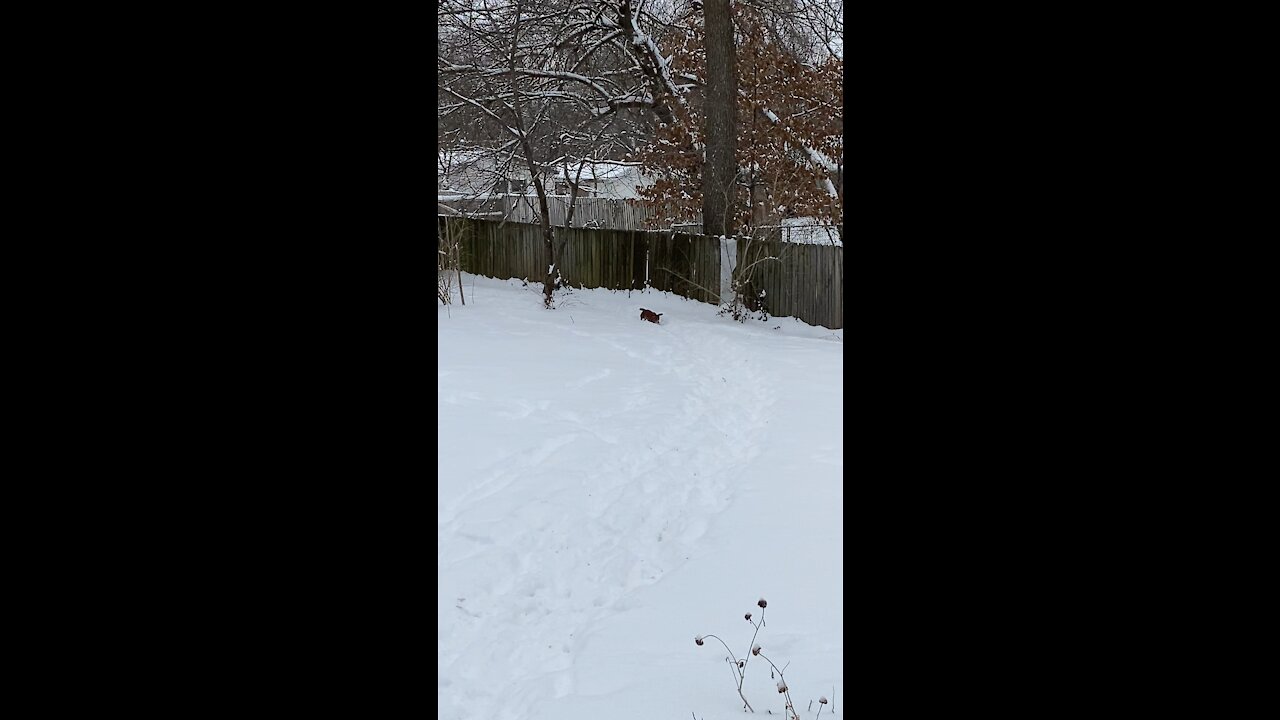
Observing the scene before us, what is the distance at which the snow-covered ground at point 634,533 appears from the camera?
157 inches

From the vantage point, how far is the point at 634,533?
230 inches

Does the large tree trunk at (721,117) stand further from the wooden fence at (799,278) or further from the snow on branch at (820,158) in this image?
the wooden fence at (799,278)

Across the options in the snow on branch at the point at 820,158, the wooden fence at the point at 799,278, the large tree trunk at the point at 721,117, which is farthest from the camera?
the large tree trunk at the point at 721,117

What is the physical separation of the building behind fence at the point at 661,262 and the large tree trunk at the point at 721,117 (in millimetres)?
493

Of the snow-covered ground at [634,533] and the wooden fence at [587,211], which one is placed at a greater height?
the wooden fence at [587,211]

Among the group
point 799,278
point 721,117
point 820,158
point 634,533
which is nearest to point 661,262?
point 721,117

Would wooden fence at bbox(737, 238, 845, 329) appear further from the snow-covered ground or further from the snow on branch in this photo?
the snow-covered ground

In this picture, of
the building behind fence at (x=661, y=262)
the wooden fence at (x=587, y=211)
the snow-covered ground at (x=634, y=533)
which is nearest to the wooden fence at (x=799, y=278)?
the building behind fence at (x=661, y=262)

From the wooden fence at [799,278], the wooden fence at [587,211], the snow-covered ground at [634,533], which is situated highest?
the wooden fence at [587,211]

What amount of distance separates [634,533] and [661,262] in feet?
35.7
